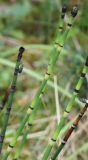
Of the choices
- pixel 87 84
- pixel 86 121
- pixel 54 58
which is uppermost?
pixel 54 58

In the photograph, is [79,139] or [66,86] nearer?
[79,139]

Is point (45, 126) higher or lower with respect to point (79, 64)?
lower

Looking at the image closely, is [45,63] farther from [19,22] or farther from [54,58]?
[54,58]

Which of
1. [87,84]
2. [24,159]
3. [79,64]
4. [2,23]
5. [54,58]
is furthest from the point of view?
[2,23]

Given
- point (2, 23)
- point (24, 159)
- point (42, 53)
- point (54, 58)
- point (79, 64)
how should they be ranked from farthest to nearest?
point (2, 23) < point (42, 53) < point (79, 64) < point (24, 159) < point (54, 58)

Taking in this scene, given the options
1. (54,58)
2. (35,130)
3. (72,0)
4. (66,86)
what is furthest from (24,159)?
(72,0)

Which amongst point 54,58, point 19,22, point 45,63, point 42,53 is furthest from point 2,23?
point 54,58
